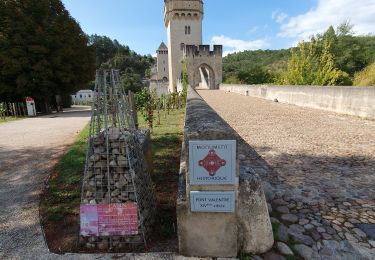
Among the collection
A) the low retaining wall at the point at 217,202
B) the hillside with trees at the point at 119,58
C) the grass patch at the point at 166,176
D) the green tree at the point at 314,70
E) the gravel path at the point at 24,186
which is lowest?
the gravel path at the point at 24,186

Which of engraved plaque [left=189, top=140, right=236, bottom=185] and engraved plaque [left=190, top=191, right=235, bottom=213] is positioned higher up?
engraved plaque [left=189, top=140, right=236, bottom=185]

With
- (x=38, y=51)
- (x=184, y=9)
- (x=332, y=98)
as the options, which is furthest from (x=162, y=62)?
(x=332, y=98)

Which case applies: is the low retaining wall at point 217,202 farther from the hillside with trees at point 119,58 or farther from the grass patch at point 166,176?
the hillside with trees at point 119,58

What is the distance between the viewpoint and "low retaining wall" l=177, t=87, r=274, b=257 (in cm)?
254

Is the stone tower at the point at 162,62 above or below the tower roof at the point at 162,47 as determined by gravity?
below

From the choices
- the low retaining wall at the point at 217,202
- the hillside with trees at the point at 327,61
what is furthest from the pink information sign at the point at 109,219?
the hillside with trees at the point at 327,61

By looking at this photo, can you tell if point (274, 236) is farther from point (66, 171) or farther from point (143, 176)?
point (66, 171)

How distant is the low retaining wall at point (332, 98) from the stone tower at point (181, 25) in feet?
92.0

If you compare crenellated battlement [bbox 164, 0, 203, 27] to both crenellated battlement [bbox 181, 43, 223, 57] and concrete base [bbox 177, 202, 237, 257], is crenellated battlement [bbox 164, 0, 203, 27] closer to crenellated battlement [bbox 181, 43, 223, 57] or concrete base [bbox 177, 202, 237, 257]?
crenellated battlement [bbox 181, 43, 223, 57]

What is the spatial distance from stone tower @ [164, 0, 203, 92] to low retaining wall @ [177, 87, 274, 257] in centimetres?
4140

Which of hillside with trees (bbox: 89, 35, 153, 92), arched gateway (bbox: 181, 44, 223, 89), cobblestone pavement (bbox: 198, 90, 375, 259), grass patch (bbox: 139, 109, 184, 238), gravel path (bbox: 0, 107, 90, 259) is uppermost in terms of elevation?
hillside with trees (bbox: 89, 35, 153, 92)

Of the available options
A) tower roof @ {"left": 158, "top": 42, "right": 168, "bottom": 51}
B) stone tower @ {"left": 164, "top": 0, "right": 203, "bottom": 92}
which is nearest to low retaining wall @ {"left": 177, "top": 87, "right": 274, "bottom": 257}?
stone tower @ {"left": 164, "top": 0, "right": 203, "bottom": 92}

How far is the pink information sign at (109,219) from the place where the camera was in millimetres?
3070

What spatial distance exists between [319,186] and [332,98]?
9.13 metres
